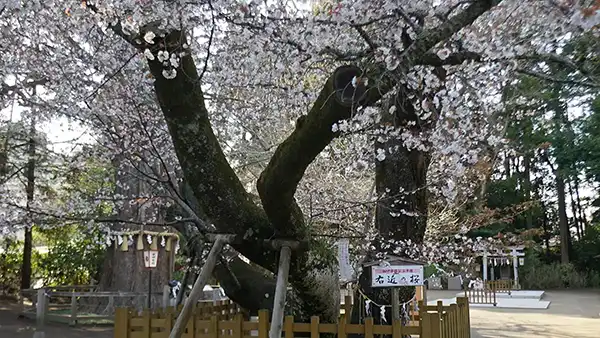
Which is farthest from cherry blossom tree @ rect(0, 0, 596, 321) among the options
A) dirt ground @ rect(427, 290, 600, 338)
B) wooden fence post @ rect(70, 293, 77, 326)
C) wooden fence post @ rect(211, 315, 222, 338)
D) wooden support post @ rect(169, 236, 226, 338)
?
wooden fence post @ rect(70, 293, 77, 326)

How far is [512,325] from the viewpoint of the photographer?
12953 millimetres

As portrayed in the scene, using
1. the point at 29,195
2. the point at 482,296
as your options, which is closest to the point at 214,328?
the point at 29,195

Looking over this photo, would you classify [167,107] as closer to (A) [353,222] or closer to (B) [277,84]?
(B) [277,84]

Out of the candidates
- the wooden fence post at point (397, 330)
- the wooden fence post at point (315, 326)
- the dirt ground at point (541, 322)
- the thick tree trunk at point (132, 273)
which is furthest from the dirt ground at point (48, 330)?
the wooden fence post at point (397, 330)

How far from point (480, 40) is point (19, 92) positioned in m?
6.84

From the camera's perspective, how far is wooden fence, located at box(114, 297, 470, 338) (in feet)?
14.8

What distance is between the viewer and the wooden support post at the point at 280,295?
4168mm

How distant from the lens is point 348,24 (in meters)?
3.67

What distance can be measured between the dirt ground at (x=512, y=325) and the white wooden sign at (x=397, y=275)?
629 centimetres

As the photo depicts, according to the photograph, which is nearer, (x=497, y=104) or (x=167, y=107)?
(x=167, y=107)

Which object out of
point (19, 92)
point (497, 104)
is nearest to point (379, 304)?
point (497, 104)

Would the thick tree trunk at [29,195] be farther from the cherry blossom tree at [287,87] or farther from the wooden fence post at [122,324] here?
the wooden fence post at [122,324]

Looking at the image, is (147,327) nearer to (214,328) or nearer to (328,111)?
(214,328)

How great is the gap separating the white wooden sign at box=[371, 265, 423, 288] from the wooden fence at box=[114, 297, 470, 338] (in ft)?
1.36
